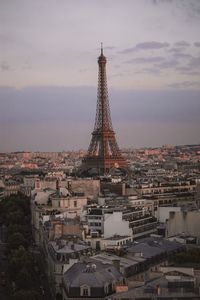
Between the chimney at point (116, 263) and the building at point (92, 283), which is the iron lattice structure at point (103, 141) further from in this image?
the building at point (92, 283)

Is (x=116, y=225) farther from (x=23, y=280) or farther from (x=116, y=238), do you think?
(x=23, y=280)

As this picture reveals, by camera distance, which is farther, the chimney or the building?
the chimney

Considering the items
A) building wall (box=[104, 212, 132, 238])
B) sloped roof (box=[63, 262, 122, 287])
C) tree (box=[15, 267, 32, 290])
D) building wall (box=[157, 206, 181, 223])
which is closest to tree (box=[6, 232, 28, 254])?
building wall (box=[104, 212, 132, 238])

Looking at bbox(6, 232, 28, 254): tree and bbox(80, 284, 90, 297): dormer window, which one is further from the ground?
bbox(6, 232, 28, 254): tree

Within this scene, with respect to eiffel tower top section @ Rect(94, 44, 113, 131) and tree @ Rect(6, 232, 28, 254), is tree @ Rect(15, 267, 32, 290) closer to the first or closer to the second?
tree @ Rect(6, 232, 28, 254)

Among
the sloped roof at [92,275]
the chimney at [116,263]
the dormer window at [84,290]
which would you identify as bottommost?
the dormer window at [84,290]

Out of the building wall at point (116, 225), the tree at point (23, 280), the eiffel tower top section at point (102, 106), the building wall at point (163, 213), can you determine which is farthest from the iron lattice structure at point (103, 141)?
the tree at point (23, 280)

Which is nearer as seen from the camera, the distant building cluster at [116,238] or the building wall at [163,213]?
the distant building cluster at [116,238]

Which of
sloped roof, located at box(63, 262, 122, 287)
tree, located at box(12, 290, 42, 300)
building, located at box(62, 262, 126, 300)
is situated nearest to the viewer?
building, located at box(62, 262, 126, 300)
